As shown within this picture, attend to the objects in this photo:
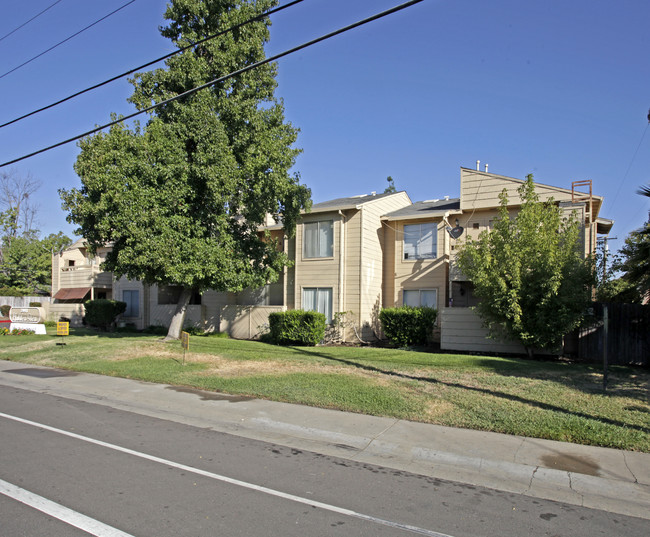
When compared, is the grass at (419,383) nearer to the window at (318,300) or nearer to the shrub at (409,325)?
the shrub at (409,325)

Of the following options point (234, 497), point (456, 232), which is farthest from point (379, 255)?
point (234, 497)

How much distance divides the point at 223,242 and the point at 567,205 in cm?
1263

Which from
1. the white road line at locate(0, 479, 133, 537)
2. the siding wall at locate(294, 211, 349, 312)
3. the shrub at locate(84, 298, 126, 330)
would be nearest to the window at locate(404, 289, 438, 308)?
the siding wall at locate(294, 211, 349, 312)

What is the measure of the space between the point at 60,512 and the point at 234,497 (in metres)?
1.65

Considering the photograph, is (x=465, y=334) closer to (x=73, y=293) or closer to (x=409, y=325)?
(x=409, y=325)

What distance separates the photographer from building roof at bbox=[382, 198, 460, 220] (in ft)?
67.7

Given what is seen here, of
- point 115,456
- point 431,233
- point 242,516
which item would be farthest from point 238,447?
point 431,233

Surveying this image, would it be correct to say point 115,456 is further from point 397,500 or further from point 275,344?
point 275,344

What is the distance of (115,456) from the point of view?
21.7ft

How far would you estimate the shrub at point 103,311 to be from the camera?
94.4 feet

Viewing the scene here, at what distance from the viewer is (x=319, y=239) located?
21.8 m

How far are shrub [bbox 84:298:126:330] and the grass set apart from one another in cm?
1065

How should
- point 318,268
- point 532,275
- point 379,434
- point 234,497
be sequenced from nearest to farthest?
point 234,497 < point 379,434 < point 532,275 < point 318,268

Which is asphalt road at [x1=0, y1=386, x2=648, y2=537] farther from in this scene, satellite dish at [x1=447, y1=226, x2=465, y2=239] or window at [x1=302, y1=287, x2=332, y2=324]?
window at [x1=302, y1=287, x2=332, y2=324]
